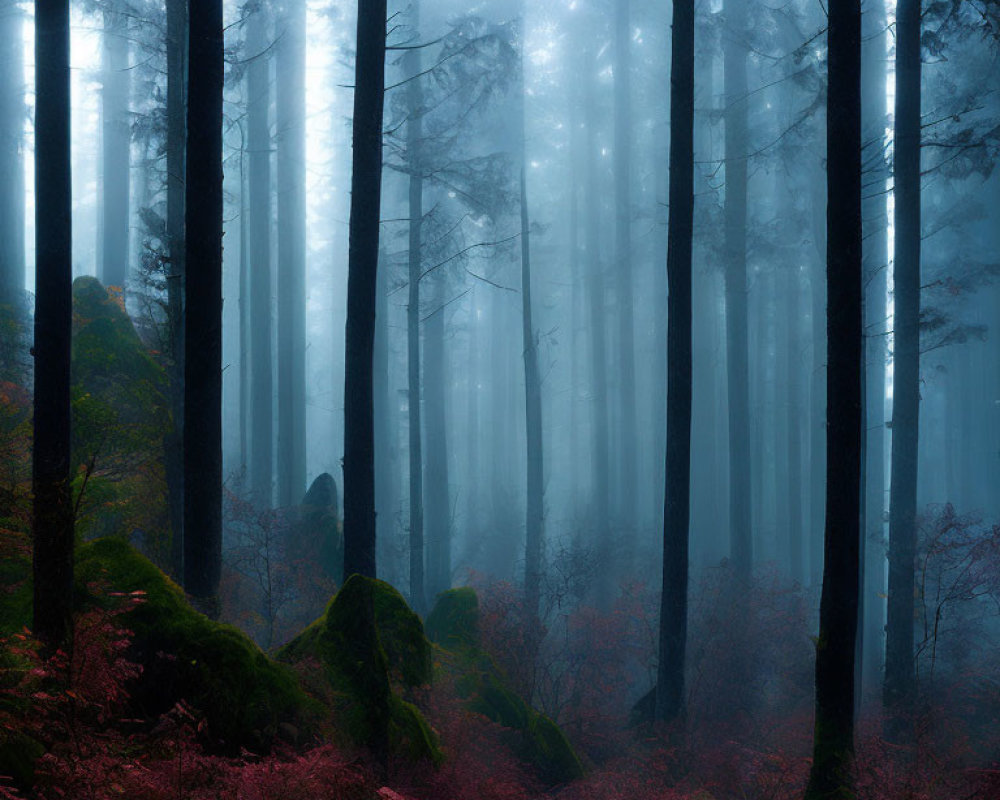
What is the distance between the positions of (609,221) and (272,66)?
1601 centimetres

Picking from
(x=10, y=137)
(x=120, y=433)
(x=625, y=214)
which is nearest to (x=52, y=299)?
(x=120, y=433)

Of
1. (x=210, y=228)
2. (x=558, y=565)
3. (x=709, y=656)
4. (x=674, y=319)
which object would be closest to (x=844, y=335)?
(x=674, y=319)

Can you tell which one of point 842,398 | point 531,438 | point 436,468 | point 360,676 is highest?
point 842,398

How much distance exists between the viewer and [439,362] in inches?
971

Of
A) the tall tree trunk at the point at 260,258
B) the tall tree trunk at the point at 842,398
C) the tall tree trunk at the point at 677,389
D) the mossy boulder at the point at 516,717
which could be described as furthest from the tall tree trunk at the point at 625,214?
the tall tree trunk at the point at 842,398

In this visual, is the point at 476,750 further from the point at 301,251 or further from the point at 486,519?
the point at 486,519

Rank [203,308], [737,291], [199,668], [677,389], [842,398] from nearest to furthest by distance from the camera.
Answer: [199,668]
[842,398]
[203,308]
[677,389]
[737,291]

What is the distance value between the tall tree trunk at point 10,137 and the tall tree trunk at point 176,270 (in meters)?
7.84

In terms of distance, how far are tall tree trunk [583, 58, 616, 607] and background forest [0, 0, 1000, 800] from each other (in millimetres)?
199

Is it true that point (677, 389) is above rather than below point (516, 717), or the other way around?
above

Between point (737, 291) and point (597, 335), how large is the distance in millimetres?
9988

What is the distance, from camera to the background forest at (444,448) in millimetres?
5938

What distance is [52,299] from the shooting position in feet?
20.2

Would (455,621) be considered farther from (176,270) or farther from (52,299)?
(52,299)
